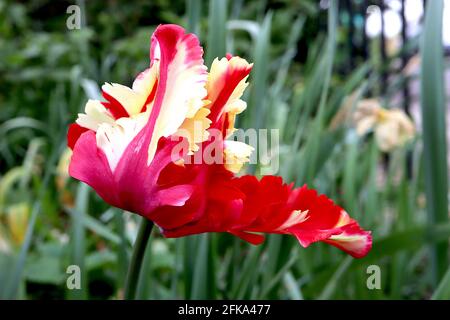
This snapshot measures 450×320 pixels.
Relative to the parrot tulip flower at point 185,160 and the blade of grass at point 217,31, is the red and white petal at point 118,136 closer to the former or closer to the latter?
the parrot tulip flower at point 185,160

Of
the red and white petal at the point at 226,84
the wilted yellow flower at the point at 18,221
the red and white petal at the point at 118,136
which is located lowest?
the wilted yellow flower at the point at 18,221

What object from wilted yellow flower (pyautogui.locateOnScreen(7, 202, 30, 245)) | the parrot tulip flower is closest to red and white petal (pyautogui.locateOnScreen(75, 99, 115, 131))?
the parrot tulip flower

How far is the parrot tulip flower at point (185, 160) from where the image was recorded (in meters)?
0.22

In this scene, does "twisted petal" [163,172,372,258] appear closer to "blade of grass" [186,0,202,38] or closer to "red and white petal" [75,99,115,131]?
"red and white petal" [75,99,115,131]

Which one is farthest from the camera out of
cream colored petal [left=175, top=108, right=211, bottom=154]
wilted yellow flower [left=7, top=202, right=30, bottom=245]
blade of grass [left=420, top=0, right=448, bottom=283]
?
wilted yellow flower [left=7, top=202, right=30, bottom=245]

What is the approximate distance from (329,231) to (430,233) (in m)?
0.11

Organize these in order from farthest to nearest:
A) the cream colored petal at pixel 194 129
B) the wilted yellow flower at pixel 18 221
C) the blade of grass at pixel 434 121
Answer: the wilted yellow flower at pixel 18 221 < the blade of grass at pixel 434 121 < the cream colored petal at pixel 194 129

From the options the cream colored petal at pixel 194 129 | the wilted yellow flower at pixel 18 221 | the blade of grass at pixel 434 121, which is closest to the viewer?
the cream colored petal at pixel 194 129

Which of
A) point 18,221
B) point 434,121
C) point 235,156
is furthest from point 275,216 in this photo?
point 18,221

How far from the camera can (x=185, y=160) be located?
23 cm

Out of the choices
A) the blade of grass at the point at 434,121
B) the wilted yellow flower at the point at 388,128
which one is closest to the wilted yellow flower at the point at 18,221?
the wilted yellow flower at the point at 388,128

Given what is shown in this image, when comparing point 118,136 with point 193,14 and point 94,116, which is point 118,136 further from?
point 193,14

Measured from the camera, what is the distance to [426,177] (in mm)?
348

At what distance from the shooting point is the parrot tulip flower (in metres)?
0.22
